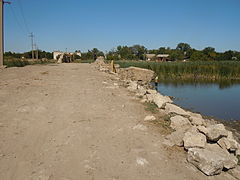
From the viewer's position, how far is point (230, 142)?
3.21m

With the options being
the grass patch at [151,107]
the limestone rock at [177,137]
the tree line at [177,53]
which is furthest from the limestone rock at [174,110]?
the tree line at [177,53]

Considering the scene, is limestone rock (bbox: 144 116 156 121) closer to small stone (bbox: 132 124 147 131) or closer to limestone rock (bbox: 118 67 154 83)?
small stone (bbox: 132 124 147 131)

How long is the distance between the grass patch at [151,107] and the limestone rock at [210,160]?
2006 millimetres

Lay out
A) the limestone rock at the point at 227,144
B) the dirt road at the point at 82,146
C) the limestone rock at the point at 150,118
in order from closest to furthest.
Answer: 1. the dirt road at the point at 82,146
2. the limestone rock at the point at 227,144
3. the limestone rock at the point at 150,118

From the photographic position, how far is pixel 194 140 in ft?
9.80

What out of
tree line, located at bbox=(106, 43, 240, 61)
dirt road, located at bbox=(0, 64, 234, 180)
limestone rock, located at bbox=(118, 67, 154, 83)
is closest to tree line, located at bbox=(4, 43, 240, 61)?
tree line, located at bbox=(106, 43, 240, 61)

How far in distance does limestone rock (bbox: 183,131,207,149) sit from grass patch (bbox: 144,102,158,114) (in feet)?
5.42

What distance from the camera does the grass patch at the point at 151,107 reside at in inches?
189

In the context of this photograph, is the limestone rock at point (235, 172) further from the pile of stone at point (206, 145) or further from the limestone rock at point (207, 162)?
the limestone rock at point (207, 162)

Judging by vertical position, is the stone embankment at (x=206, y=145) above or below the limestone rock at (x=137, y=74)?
below

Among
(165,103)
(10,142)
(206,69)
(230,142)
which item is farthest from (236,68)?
(10,142)

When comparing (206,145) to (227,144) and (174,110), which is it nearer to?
(227,144)

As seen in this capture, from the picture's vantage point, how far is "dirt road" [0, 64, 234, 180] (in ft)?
8.11

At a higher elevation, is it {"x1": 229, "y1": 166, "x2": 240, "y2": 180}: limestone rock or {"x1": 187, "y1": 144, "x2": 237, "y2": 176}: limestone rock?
{"x1": 187, "y1": 144, "x2": 237, "y2": 176}: limestone rock
